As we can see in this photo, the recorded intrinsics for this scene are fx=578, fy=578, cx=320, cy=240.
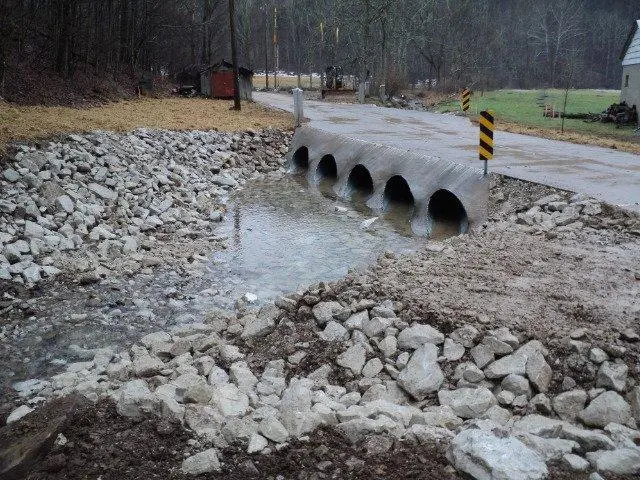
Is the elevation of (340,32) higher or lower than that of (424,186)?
higher

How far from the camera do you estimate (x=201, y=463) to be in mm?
3643

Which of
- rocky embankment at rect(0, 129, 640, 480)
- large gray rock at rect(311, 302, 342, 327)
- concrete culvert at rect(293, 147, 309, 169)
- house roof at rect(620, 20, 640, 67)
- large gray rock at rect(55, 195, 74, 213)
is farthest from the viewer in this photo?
house roof at rect(620, 20, 640, 67)

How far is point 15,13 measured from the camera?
64.5 feet

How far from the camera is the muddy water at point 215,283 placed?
6359 mm

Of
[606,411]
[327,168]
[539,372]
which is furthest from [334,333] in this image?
[327,168]

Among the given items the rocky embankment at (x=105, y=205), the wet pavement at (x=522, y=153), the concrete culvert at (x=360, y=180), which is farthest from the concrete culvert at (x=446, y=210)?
the rocky embankment at (x=105, y=205)

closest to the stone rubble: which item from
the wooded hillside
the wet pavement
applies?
the wet pavement

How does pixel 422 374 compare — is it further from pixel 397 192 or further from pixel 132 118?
pixel 132 118

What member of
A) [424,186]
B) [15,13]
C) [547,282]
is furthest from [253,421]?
[15,13]

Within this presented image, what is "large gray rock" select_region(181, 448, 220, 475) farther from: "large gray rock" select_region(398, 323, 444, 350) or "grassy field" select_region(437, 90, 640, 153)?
"grassy field" select_region(437, 90, 640, 153)

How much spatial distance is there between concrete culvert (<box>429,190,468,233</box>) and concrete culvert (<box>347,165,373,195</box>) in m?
2.92

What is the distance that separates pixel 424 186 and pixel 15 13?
1633cm

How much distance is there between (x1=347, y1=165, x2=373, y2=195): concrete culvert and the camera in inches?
573

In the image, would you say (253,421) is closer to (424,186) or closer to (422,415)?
(422,415)
